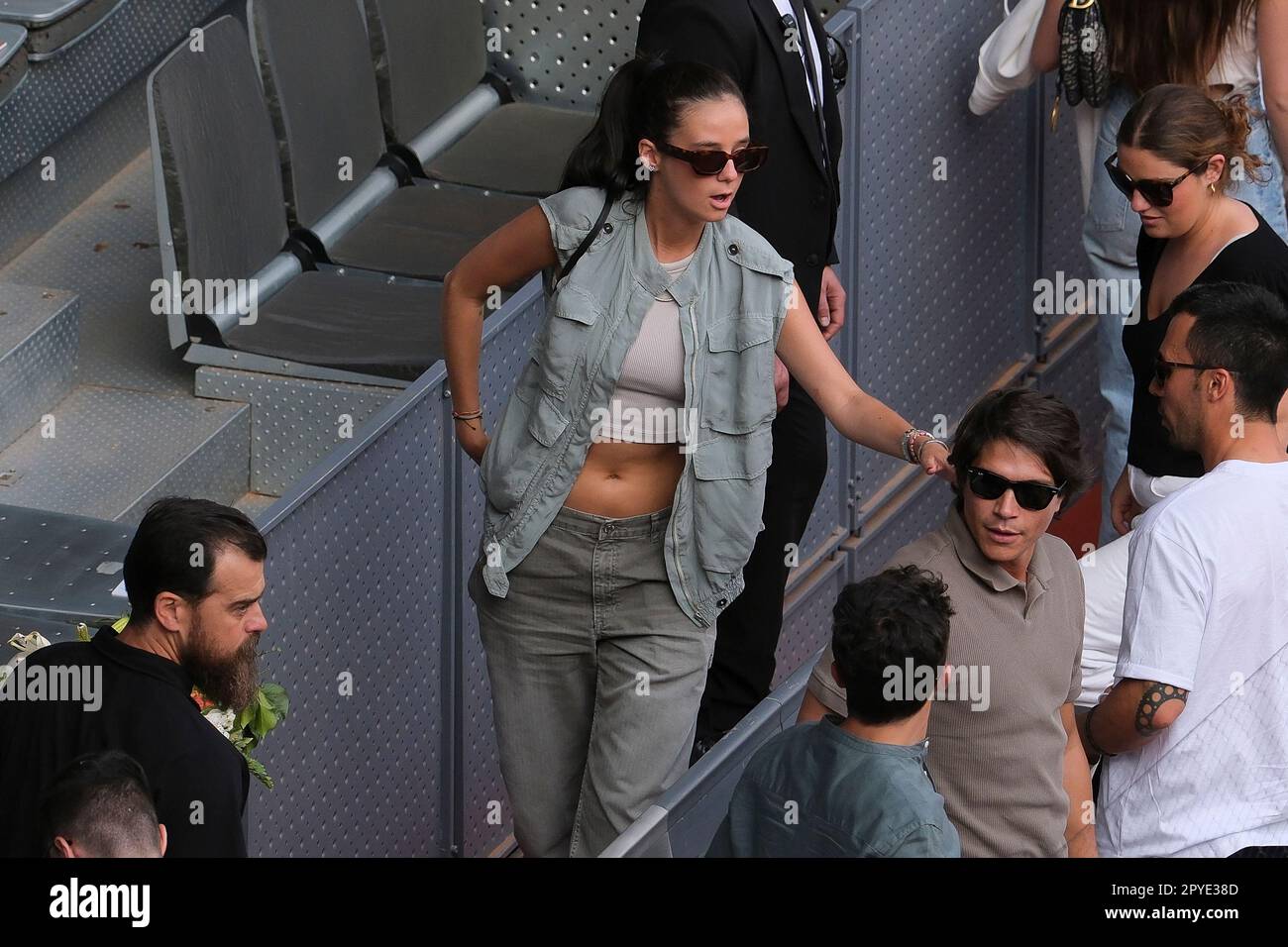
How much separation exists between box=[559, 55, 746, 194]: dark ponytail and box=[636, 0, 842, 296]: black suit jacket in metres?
0.44

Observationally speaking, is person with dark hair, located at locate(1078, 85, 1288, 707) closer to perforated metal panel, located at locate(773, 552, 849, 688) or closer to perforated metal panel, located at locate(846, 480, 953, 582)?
perforated metal panel, located at locate(773, 552, 849, 688)

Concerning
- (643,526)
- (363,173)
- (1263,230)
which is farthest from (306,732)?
(363,173)

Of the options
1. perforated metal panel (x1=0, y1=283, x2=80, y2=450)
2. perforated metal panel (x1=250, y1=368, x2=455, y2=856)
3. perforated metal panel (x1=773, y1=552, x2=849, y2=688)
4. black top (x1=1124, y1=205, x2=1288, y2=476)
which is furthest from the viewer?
perforated metal panel (x1=0, y1=283, x2=80, y2=450)

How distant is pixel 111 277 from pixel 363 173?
37.9 inches

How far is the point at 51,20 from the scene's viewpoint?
20.8ft

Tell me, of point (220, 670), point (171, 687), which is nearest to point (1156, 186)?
point (220, 670)

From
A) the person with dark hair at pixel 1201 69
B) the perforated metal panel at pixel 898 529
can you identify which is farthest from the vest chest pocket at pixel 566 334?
the perforated metal panel at pixel 898 529

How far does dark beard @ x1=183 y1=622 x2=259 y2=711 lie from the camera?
3.07m

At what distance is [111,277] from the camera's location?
260 inches

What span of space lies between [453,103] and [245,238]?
1.48 metres

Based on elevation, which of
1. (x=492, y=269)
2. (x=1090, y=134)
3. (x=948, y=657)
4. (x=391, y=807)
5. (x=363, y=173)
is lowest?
(x=391, y=807)

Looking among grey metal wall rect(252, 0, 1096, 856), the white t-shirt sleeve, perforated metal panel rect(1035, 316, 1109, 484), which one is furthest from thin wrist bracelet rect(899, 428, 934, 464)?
perforated metal panel rect(1035, 316, 1109, 484)

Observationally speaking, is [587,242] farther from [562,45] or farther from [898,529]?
[562,45]
